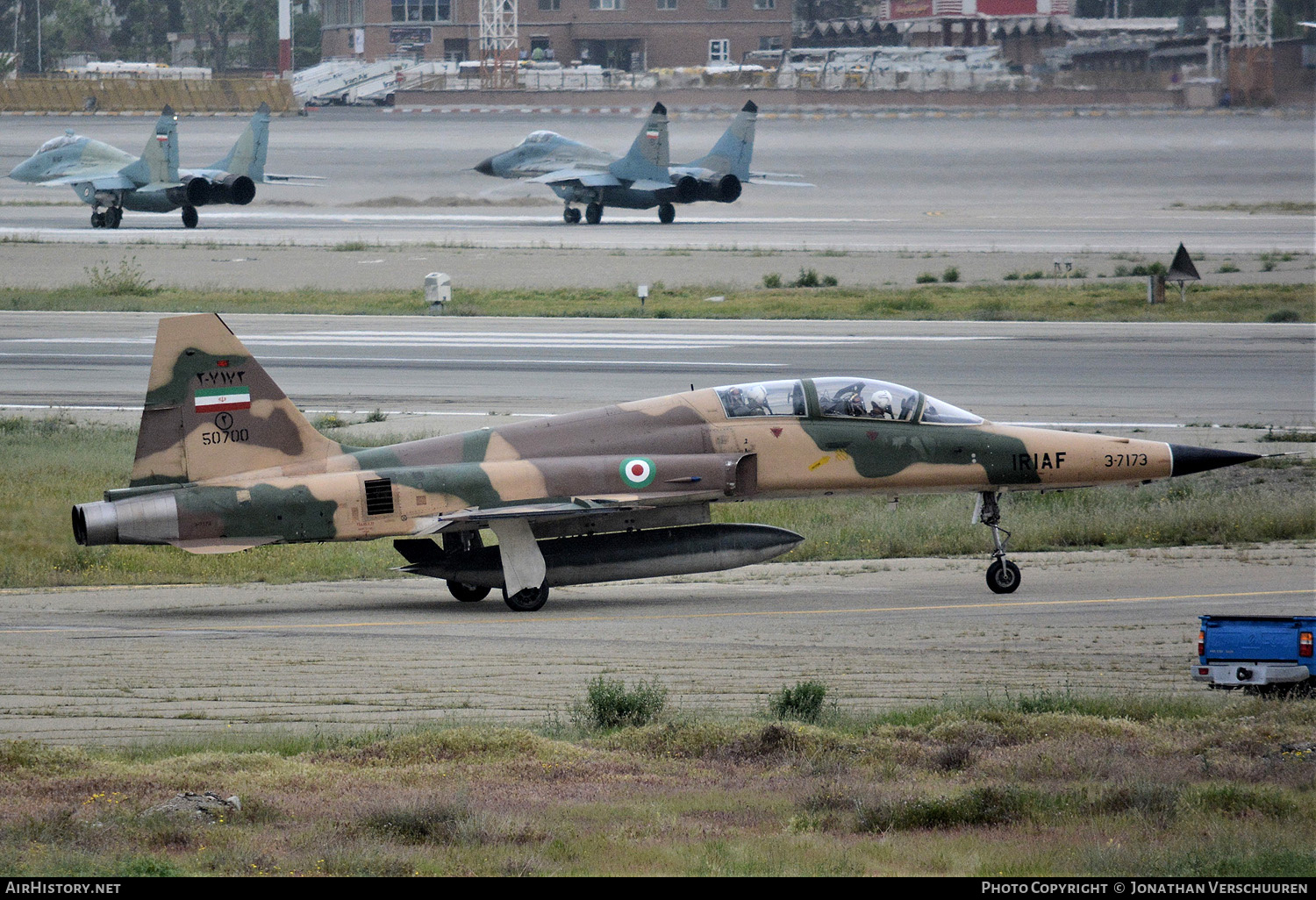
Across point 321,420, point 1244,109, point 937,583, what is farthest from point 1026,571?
point 1244,109

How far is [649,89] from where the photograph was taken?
397 ft

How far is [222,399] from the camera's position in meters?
14.9

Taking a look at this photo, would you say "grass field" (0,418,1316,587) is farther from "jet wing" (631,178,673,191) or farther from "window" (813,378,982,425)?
"jet wing" (631,178,673,191)

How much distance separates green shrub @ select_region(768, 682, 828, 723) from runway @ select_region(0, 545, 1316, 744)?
413 millimetres

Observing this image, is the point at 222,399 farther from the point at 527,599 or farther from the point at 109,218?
the point at 109,218

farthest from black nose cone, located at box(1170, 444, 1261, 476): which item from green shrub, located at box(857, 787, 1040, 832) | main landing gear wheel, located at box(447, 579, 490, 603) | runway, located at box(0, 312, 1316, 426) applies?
green shrub, located at box(857, 787, 1040, 832)

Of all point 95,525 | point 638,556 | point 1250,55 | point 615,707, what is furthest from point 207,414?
point 1250,55

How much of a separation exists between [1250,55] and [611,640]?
113 m

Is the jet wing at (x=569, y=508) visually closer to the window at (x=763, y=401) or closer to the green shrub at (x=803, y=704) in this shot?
the window at (x=763, y=401)

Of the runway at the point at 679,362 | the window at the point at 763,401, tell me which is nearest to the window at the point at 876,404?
the window at the point at 763,401

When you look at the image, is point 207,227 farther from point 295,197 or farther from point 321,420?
point 321,420

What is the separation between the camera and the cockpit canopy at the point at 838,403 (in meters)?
15.6

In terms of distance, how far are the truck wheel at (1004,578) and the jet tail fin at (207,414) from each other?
7.03 metres

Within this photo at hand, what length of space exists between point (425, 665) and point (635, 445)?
401 cm
